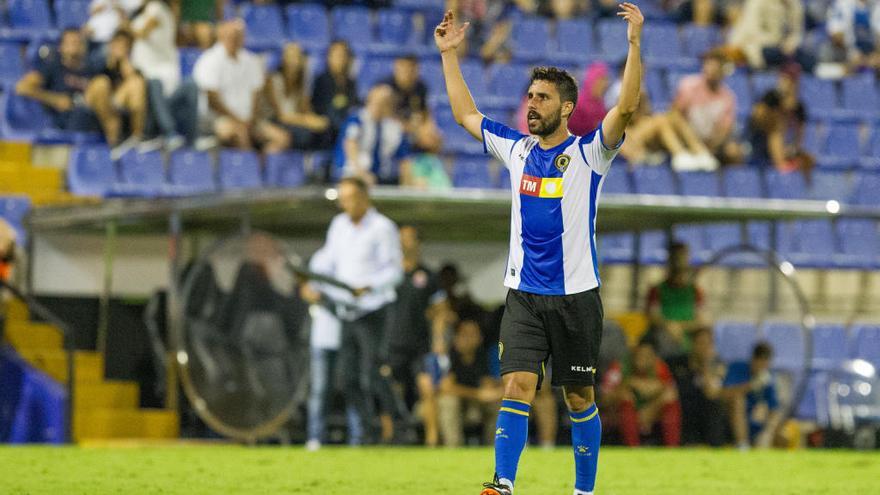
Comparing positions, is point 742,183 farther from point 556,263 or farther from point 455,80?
point 556,263

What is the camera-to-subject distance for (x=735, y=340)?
15.4m

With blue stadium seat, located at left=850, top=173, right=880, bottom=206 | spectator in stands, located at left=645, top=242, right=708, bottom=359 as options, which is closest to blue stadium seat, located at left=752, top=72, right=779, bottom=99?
blue stadium seat, located at left=850, top=173, right=880, bottom=206

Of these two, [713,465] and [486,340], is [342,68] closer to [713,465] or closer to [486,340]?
[486,340]

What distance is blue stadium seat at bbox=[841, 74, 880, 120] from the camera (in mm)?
21781

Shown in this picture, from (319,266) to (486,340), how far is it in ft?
6.64

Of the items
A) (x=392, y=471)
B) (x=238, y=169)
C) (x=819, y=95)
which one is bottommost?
(x=392, y=471)

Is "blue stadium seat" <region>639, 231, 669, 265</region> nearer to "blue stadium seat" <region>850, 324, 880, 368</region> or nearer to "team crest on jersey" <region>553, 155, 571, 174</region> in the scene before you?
"blue stadium seat" <region>850, 324, 880, 368</region>

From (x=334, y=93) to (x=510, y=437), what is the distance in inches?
400

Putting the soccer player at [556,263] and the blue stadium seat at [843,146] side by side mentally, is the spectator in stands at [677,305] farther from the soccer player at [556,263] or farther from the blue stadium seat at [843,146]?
the soccer player at [556,263]

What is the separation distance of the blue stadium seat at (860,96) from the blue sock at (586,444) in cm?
1534

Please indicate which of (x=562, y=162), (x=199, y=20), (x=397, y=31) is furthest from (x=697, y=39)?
(x=562, y=162)

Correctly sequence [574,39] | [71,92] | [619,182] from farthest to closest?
[574,39] < [619,182] < [71,92]

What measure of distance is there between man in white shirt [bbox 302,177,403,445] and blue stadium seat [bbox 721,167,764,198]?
648 centimetres

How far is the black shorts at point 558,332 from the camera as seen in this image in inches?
284
